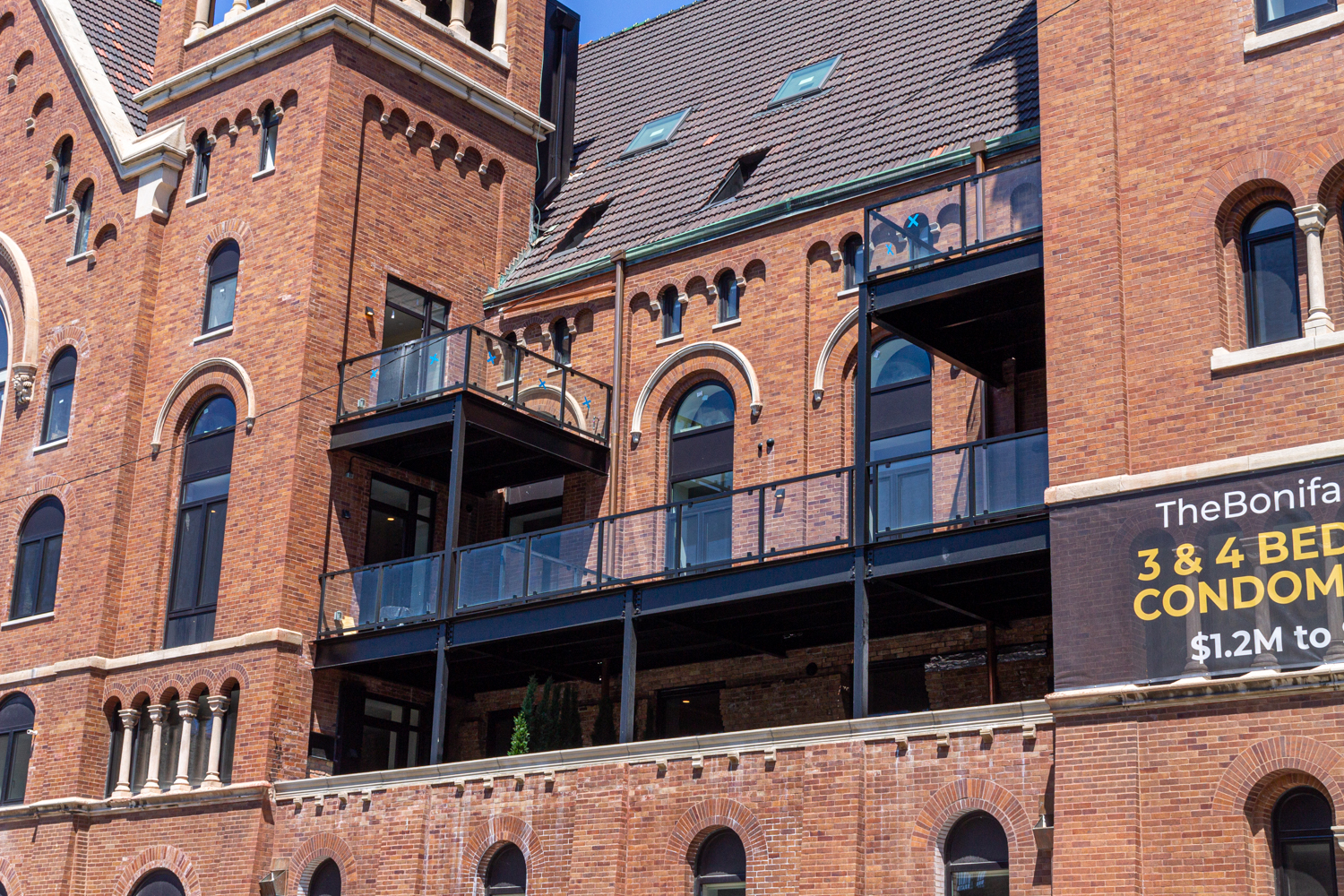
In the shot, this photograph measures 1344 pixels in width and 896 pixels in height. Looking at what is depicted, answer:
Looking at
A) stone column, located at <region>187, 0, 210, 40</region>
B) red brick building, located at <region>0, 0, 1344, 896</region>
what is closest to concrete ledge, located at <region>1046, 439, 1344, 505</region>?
red brick building, located at <region>0, 0, 1344, 896</region>

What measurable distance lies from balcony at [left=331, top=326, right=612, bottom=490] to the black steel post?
4.20 metres

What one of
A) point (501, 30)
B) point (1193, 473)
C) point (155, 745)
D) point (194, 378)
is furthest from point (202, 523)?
point (1193, 473)

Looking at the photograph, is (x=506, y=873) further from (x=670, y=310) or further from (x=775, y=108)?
(x=775, y=108)

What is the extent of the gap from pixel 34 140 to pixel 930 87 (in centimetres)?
1716

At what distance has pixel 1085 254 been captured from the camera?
61.4 feet

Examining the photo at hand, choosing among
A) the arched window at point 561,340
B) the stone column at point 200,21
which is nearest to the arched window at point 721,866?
the arched window at point 561,340

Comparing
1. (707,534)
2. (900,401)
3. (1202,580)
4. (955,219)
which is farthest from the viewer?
(900,401)

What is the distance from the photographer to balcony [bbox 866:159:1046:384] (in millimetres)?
19859

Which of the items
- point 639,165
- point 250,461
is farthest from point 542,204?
point 250,461

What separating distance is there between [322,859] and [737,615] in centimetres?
673

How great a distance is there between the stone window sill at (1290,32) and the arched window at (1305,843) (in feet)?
25.4

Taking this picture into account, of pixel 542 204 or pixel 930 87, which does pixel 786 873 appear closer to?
pixel 930 87

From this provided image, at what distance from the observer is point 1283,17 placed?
1830 centimetres

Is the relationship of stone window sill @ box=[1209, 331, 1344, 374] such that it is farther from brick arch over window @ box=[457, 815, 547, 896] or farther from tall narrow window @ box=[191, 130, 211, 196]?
tall narrow window @ box=[191, 130, 211, 196]
